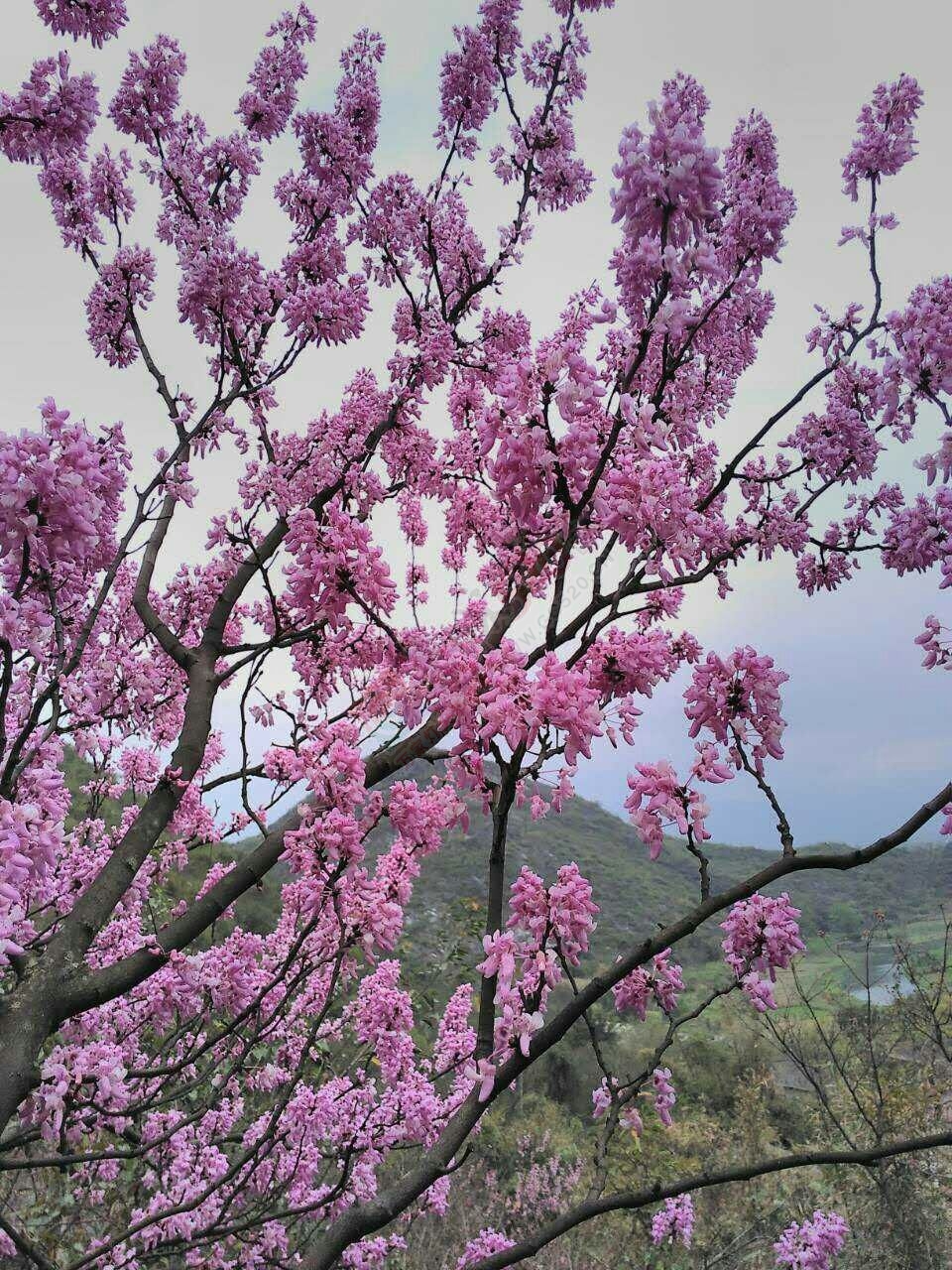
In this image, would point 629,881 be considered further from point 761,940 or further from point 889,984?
point 761,940

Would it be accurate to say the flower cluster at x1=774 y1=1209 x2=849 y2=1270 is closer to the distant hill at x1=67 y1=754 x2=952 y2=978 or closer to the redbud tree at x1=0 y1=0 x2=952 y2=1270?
the redbud tree at x1=0 y1=0 x2=952 y2=1270

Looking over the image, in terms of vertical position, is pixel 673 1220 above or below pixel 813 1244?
below

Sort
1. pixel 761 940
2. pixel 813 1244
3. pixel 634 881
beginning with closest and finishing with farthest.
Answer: pixel 761 940 → pixel 813 1244 → pixel 634 881

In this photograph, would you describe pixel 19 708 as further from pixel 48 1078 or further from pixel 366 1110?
pixel 366 1110

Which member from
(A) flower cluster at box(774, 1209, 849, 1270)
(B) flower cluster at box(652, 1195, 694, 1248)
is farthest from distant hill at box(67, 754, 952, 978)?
(A) flower cluster at box(774, 1209, 849, 1270)

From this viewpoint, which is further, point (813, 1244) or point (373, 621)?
point (813, 1244)

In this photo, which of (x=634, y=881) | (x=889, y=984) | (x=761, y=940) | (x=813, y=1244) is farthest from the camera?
(x=634, y=881)

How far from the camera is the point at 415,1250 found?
892 centimetres

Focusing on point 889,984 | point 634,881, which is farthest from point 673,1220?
point 634,881

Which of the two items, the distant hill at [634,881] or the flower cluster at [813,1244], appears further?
the distant hill at [634,881]

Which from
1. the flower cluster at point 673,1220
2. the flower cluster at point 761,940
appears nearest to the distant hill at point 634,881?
the flower cluster at point 673,1220

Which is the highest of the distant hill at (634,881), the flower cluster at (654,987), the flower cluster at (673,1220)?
the distant hill at (634,881)

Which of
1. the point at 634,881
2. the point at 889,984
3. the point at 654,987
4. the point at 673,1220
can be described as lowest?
the point at 673,1220

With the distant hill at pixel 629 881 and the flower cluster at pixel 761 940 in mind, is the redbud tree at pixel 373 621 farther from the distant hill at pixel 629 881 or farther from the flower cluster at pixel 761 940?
the distant hill at pixel 629 881
